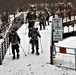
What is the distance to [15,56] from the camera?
59.3 ft

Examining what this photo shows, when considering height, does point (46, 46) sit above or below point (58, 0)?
below

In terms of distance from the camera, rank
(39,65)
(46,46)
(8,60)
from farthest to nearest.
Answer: (46,46)
(8,60)
(39,65)

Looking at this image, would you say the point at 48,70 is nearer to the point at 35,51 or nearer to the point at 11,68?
the point at 11,68

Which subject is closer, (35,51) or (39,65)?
(39,65)

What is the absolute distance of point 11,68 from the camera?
15969mm

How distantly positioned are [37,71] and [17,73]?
921mm

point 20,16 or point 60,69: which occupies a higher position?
point 20,16

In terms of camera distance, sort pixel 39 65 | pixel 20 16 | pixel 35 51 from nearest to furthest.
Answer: pixel 39 65, pixel 35 51, pixel 20 16

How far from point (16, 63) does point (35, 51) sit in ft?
8.73

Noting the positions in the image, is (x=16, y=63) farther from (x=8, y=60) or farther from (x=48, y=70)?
(x=48, y=70)

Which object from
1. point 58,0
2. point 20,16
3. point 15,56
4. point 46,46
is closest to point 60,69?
point 15,56

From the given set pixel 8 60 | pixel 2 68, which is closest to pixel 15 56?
pixel 8 60

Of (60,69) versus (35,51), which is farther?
(35,51)

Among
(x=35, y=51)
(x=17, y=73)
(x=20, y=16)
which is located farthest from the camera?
(x=20, y=16)
